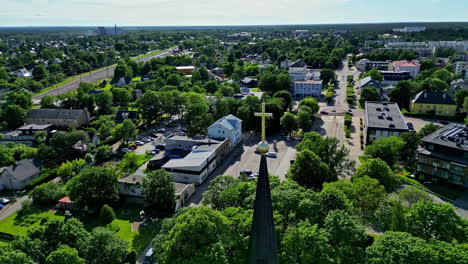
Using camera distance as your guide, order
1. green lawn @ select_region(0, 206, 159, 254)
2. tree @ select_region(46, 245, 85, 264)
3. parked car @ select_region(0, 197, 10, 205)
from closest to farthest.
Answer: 1. tree @ select_region(46, 245, 85, 264)
2. green lawn @ select_region(0, 206, 159, 254)
3. parked car @ select_region(0, 197, 10, 205)

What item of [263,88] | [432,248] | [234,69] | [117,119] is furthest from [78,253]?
[234,69]

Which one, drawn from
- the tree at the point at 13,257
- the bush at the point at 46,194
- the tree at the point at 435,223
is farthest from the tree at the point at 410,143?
the bush at the point at 46,194

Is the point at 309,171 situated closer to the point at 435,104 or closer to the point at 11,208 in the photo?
the point at 11,208

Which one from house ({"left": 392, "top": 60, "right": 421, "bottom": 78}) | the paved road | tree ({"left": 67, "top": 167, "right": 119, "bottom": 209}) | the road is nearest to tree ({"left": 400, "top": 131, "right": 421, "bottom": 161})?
tree ({"left": 67, "top": 167, "right": 119, "bottom": 209})

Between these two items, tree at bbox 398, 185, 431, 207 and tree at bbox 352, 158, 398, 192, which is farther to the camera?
tree at bbox 352, 158, 398, 192

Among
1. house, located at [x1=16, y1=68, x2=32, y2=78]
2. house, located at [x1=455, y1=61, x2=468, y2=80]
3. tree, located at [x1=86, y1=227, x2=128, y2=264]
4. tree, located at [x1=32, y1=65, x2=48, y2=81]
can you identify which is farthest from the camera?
tree, located at [x1=32, y1=65, x2=48, y2=81]

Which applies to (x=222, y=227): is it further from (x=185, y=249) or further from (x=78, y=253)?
(x=78, y=253)

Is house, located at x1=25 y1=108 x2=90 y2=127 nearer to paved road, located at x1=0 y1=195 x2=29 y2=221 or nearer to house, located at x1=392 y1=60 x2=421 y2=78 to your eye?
paved road, located at x1=0 y1=195 x2=29 y2=221

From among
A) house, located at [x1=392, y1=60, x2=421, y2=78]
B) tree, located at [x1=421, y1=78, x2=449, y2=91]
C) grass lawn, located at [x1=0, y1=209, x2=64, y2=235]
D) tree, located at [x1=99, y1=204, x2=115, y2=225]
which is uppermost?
house, located at [x1=392, y1=60, x2=421, y2=78]
